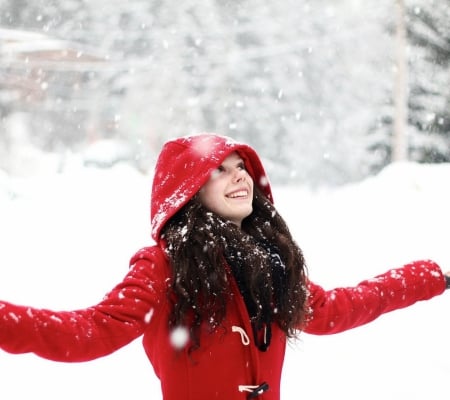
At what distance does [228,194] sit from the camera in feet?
7.38

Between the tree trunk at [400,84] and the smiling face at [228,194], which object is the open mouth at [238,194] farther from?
the tree trunk at [400,84]

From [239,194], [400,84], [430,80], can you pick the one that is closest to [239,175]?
[239,194]

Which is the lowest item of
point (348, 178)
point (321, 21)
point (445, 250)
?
point (445, 250)

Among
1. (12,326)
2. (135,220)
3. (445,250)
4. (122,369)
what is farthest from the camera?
(135,220)

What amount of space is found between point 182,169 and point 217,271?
0.45m

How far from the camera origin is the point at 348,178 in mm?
26938

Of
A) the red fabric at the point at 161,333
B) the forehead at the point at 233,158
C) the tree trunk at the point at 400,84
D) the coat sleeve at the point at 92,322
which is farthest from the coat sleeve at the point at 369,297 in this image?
the tree trunk at the point at 400,84

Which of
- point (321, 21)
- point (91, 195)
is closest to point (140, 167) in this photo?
point (91, 195)

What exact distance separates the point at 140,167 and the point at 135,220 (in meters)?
13.3

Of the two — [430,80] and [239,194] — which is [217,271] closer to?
[239,194]

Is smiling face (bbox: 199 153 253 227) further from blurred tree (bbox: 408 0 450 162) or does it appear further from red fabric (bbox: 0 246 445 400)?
blurred tree (bbox: 408 0 450 162)

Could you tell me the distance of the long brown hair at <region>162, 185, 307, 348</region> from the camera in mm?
1966

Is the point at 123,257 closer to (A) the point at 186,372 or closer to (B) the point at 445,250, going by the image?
(B) the point at 445,250

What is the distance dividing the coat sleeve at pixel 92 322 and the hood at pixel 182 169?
216mm
